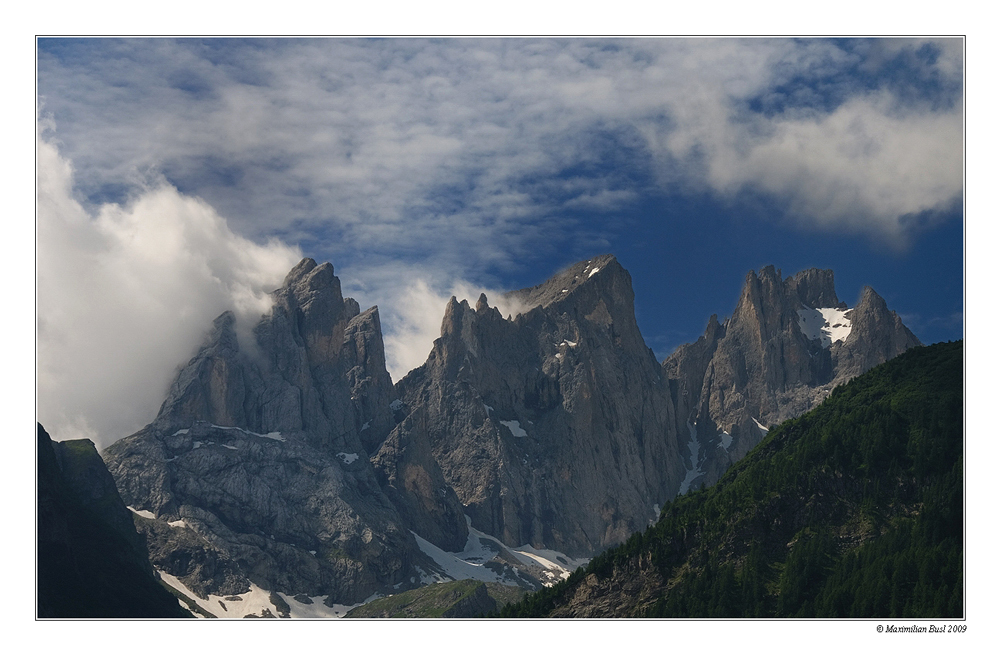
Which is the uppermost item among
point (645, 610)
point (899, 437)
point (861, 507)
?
point (899, 437)

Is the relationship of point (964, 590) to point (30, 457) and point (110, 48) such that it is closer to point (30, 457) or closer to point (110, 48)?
point (30, 457)

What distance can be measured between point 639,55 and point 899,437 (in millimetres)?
50284

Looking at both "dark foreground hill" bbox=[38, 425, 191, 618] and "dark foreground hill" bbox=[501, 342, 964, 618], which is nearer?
"dark foreground hill" bbox=[501, 342, 964, 618]

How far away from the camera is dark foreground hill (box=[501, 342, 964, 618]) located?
96875 mm

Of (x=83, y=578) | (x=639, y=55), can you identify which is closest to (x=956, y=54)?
(x=639, y=55)

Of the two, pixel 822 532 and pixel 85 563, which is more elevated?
pixel 822 532

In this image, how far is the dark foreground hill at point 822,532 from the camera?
96875 mm

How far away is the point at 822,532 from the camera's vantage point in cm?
10906

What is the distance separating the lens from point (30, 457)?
7038 centimetres

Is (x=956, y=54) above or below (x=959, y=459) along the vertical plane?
above

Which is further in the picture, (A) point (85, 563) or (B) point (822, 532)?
(A) point (85, 563)

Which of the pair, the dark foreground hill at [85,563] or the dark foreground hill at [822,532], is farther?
the dark foreground hill at [85,563]

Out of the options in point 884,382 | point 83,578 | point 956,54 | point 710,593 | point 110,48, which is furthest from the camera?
point 83,578
